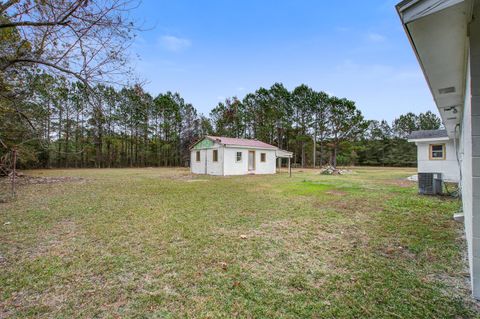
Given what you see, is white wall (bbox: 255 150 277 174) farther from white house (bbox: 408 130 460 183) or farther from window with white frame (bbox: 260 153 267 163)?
white house (bbox: 408 130 460 183)

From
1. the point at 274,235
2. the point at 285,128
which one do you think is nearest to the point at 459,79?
the point at 274,235

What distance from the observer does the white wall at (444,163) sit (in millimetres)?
10297

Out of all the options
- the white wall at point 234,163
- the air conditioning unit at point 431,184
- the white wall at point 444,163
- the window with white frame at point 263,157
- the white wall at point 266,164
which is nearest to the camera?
the air conditioning unit at point 431,184

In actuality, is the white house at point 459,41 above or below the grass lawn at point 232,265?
above

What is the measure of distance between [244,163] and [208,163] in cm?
284

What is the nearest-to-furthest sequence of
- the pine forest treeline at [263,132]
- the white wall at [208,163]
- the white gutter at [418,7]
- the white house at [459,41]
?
the white gutter at [418,7], the white house at [459,41], the white wall at [208,163], the pine forest treeline at [263,132]

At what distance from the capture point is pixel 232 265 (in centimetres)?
271

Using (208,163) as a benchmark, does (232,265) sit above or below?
below

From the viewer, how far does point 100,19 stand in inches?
134

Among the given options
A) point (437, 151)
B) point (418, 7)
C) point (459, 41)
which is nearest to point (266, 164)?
point (437, 151)

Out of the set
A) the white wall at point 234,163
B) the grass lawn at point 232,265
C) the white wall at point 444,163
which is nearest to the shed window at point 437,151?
the white wall at point 444,163

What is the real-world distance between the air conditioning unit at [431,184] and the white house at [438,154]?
3.49m

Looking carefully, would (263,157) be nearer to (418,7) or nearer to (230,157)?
(230,157)

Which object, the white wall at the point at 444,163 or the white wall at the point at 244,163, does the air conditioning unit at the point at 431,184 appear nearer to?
the white wall at the point at 444,163
